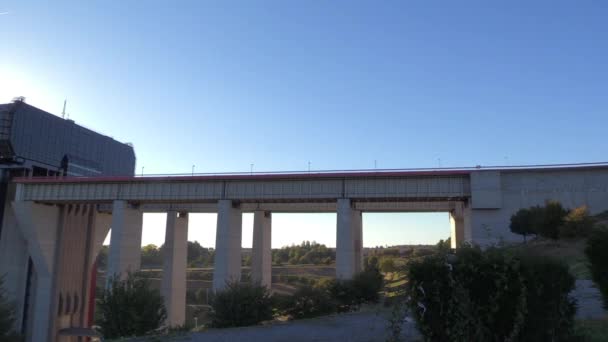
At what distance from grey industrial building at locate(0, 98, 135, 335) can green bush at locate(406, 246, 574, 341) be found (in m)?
37.2

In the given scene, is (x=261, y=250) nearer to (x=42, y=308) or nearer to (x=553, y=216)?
(x=42, y=308)

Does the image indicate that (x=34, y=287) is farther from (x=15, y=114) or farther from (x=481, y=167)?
(x=481, y=167)

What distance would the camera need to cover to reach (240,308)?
1977 centimetres

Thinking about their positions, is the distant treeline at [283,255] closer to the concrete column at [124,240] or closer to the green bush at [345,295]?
the concrete column at [124,240]

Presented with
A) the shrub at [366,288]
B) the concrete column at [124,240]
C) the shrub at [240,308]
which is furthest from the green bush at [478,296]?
the concrete column at [124,240]

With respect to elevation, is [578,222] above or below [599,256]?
above

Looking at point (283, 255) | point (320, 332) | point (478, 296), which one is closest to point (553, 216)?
point (320, 332)

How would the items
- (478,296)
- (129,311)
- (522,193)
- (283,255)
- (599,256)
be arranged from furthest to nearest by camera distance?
(283,255) < (522,193) < (129,311) < (599,256) < (478,296)

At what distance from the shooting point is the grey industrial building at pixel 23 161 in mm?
37656

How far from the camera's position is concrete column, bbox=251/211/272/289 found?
37281mm

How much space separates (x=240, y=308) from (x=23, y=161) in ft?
94.5

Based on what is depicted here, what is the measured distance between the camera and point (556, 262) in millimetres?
8844

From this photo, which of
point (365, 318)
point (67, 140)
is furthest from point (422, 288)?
point (67, 140)

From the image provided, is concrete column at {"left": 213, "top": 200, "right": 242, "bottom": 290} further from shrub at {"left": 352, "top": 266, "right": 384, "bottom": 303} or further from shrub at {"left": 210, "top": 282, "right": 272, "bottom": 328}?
shrub at {"left": 210, "top": 282, "right": 272, "bottom": 328}
